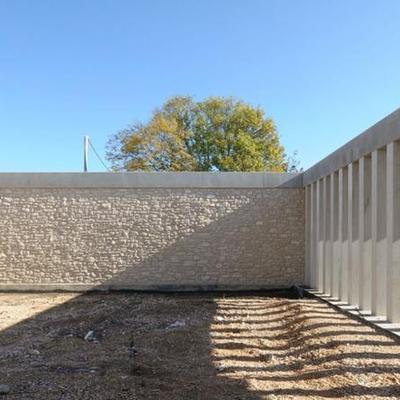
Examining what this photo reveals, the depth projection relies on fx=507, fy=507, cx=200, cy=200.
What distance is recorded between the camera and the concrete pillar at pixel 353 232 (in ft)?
30.5

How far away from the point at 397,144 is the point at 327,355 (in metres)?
3.36

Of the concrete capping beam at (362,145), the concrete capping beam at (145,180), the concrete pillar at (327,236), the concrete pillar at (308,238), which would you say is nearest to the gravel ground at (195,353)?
the concrete pillar at (327,236)

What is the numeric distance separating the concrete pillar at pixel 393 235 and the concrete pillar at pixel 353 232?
163 cm

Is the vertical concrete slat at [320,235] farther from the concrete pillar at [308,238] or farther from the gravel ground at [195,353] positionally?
the gravel ground at [195,353]

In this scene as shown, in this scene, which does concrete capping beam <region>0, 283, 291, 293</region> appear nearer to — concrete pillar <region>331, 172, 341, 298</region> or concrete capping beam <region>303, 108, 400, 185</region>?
concrete pillar <region>331, 172, 341, 298</region>

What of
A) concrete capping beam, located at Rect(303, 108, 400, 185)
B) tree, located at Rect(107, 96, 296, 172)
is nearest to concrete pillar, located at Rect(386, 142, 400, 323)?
concrete capping beam, located at Rect(303, 108, 400, 185)

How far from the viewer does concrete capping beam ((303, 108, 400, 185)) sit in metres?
7.52

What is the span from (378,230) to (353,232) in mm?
1318

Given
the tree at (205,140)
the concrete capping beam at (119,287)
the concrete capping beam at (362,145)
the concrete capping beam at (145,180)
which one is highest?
the tree at (205,140)

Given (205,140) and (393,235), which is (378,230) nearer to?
(393,235)

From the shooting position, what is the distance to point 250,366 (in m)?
5.83

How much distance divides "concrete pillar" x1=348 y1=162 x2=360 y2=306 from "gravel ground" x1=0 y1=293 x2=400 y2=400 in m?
0.54

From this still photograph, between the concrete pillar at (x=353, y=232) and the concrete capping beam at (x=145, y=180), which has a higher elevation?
the concrete capping beam at (x=145, y=180)

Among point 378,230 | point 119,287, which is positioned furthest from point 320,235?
point 119,287
